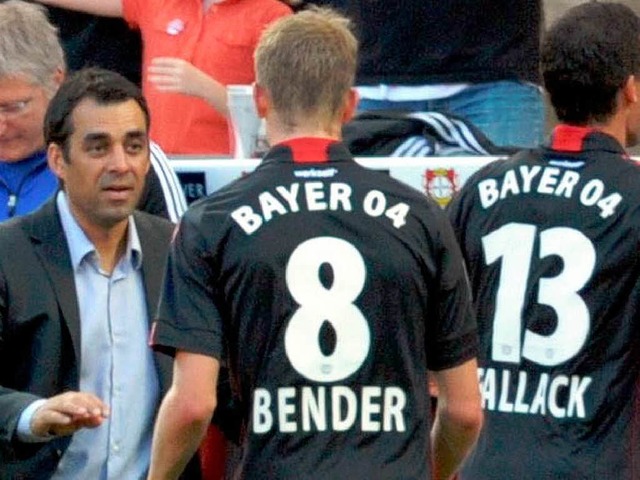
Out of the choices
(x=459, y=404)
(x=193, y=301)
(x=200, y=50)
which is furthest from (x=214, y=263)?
(x=200, y=50)

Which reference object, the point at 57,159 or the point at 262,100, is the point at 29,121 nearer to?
the point at 57,159

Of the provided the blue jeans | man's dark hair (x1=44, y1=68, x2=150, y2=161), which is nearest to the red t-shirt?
the blue jeans

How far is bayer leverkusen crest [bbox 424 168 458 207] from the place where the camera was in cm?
534

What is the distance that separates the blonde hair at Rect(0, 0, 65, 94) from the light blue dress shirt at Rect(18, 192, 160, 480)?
1.02 m

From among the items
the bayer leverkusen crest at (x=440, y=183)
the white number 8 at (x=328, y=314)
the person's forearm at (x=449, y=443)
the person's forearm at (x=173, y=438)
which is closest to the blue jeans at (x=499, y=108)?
the bayer leverkusen crest at (x=440, y=183)

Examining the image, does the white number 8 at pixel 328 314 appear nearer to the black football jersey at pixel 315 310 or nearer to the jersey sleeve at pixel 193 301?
the black football jersey at pixel 315 310

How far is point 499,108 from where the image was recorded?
22.2 ft

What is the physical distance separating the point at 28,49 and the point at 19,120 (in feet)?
0.68

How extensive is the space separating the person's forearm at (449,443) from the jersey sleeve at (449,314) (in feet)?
0.43

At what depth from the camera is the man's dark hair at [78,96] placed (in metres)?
4.78

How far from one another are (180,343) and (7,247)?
27.4 inches

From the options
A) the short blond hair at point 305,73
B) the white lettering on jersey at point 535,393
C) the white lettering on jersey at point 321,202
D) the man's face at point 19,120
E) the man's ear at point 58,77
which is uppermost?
the short blond hair at point 305,73

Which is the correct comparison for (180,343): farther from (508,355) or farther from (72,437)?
(508,355)

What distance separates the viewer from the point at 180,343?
4.06 metres
